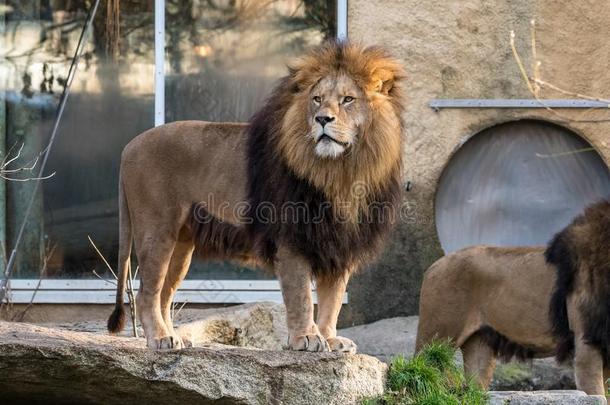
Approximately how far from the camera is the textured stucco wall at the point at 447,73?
8.74m

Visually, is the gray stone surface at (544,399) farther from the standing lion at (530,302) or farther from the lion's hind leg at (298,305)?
the standing lion at (530,302)

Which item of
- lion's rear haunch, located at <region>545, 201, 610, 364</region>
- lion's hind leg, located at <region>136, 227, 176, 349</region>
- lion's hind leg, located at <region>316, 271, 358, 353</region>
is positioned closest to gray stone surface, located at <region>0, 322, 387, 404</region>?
lion's hind leg, located at <region>316, 271, 358, 353</region>

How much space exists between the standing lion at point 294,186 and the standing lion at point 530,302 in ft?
5.80

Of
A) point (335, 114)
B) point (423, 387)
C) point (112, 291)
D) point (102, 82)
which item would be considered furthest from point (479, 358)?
point (102, 82)

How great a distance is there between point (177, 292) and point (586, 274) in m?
3.29

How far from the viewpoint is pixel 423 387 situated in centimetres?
530

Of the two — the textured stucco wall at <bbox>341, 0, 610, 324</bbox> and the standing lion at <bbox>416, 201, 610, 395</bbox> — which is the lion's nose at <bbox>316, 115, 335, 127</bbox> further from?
the textured stucco wall at <bbox>341, 0, 610, 324</bbox>

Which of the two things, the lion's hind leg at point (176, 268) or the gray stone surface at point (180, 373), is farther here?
the lion's hind leg at point (176, 268)

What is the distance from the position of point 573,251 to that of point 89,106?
4.00m

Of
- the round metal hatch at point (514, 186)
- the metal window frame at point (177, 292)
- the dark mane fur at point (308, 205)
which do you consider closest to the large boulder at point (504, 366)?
the metal window frame at point (177, 292)

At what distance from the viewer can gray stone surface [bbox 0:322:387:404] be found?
16.0 feet

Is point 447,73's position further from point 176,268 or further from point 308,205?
point 308,205

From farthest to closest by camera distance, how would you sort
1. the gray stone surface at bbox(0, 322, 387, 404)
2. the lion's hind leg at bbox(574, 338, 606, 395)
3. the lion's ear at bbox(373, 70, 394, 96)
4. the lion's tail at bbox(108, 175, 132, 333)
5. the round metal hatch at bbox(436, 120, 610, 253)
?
the round metal hatch at bbox(436, 120, 610, 253) → the lion's hind leg at bbox(574, 338, 606, 395) → the lion's tail at bbox(108, 175, 132, 333) → the lion's ear at bbox(373, 70, 394, 96) → the gray stone surface at bbox(0, 322, 387, 404)

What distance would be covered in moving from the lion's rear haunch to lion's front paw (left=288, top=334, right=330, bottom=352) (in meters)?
2.20
